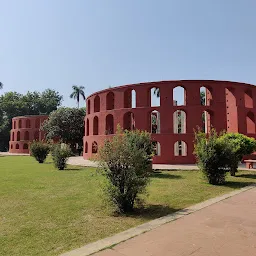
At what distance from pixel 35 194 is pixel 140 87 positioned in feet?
48.5

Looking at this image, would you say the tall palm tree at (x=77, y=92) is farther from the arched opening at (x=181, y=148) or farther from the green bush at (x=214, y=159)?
the green bush at (x=214, y=159)

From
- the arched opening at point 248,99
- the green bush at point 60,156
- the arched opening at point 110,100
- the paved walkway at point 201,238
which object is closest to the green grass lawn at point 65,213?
the paved walkway at point 201,238

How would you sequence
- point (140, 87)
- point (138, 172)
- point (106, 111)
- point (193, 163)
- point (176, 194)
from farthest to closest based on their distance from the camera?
1. point (106, 111)
2. point (140, 87)
3. point (193, 163)
4. point (176, 194)
5. point (138, 172)

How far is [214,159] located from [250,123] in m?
14.5

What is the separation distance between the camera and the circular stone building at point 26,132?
4628cm

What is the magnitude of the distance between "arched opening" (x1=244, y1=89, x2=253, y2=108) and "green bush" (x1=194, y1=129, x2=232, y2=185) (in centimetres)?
1389

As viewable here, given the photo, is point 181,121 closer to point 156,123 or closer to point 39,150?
point 156,123

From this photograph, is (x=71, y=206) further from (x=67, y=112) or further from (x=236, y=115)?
(x=67, y=112)

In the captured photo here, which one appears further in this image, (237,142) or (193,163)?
(193,163)

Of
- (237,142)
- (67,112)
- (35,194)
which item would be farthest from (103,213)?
(67,112)

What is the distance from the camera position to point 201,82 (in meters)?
20.2

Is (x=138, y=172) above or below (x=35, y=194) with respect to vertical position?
above

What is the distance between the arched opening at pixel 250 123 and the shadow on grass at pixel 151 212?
18.3 meters

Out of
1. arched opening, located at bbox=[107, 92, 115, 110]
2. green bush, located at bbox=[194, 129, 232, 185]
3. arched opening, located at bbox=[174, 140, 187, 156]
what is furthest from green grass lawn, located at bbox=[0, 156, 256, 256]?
arched opening, located at bbox=[107, 92, 115, 110]
